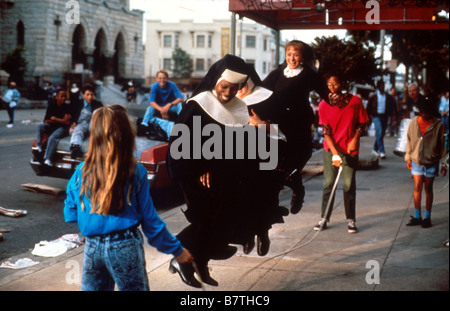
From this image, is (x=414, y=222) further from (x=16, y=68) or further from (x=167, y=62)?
(x=167, y=62)

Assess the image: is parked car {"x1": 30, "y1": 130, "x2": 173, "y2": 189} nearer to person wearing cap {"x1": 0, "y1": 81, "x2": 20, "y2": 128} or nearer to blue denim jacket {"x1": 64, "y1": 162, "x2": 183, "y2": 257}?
blue denim jacket {"x1": 64, "y1": 162, "x2": 183, "y2": 257}

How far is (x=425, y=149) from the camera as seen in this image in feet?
23.3

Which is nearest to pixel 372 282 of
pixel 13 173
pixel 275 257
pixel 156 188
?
pixel 275 257

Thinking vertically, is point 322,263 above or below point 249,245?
below

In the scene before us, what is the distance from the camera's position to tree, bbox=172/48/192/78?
7619cm

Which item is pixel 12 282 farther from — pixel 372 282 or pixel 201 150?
pixel 372 282

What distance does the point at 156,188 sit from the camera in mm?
8273

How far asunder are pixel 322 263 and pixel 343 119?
71.4 inches

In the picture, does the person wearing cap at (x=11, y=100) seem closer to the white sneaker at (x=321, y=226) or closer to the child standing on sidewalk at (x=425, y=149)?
the white sneaker at (x=321, y=226)

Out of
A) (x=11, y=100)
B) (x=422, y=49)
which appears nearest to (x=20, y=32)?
(x=11, y=100)

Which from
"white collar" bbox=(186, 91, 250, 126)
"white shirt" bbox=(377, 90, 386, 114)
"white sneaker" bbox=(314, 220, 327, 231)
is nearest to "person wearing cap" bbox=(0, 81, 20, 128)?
"white shirt" bbox=(377, 90, 386, 114)

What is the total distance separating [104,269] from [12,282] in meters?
2.01

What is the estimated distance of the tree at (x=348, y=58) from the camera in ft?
31.1

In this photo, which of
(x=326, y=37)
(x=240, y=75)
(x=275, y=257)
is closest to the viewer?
(x=240, y=75)
